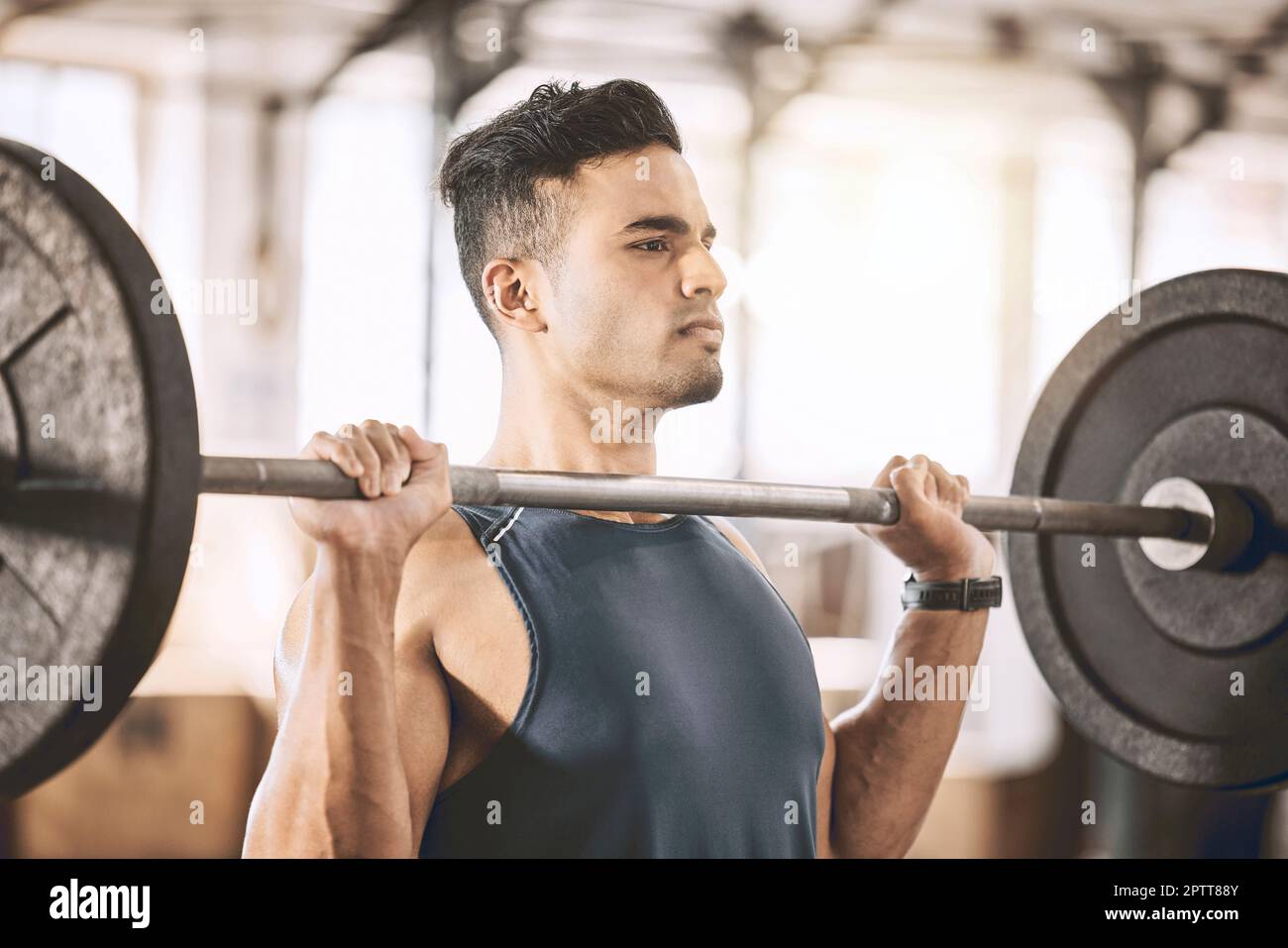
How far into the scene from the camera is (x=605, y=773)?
1242 mm

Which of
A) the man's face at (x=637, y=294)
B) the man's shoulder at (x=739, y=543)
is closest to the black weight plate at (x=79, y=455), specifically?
the man's face at (x=637, y=294)

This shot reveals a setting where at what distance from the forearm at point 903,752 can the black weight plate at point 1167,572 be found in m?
0.21

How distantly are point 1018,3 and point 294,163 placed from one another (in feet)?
9.74

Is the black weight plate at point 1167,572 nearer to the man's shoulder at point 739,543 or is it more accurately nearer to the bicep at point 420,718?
the man's shoulder at point 739,543

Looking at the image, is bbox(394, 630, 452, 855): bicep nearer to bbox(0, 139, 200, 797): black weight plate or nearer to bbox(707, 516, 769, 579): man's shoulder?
bbox(0, 139, 200, 797): black weight plate

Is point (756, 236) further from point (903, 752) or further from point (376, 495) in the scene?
point (376, 495)

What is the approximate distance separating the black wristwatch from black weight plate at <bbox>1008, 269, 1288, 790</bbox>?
0.18 meters

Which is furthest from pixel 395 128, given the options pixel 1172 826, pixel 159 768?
pixel 1172 826

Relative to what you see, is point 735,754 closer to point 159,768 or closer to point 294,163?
point 159,768

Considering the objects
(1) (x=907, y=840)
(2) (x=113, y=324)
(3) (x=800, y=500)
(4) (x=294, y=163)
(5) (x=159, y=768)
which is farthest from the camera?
(4) (x=294, y=163)

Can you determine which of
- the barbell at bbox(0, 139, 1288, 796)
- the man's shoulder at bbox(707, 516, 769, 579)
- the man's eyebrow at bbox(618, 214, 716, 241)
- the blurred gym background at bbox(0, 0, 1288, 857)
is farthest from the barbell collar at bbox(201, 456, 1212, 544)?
the blurred gym background at bbox(0, 0, 1288, 857)

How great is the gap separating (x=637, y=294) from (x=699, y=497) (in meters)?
0.28

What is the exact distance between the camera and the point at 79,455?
3.26ft

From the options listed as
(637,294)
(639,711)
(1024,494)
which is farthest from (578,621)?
(1024,494)
